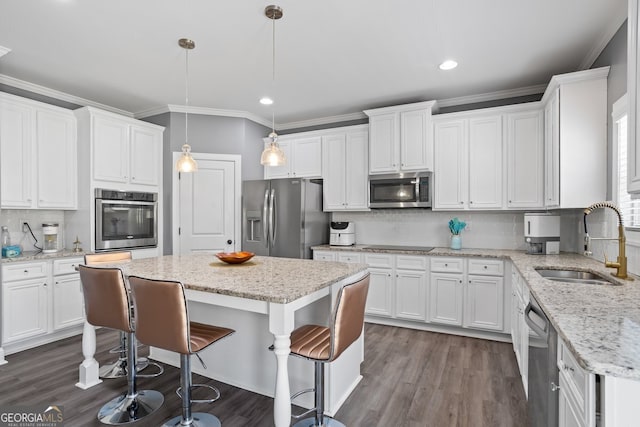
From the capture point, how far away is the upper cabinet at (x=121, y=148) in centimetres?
376

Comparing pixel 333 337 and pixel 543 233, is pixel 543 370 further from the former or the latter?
pixel 543 233

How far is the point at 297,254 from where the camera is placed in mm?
4215

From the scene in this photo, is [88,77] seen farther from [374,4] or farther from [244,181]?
[374,4]

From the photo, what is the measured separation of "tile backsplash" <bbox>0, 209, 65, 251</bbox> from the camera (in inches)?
139

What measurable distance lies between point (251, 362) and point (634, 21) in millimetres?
2836

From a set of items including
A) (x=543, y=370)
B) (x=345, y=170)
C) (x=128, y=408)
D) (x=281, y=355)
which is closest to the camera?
(x=543, y=370)

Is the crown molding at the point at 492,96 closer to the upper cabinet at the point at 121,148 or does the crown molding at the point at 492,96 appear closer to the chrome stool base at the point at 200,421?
the upper cabinet at the point at 121,148

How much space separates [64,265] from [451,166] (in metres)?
4.43

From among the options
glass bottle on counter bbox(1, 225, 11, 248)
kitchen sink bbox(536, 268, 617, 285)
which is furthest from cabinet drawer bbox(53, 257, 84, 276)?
kitchen sink bbox(536, 268, 617, 285)

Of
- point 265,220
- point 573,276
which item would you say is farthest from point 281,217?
point 573,276

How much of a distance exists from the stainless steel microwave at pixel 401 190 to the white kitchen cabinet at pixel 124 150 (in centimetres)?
293

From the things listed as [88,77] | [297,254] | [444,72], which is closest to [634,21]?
[444,72]

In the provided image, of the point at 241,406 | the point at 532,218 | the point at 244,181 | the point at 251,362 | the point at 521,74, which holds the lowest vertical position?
the point at 241,406

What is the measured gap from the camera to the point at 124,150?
4.05 m
